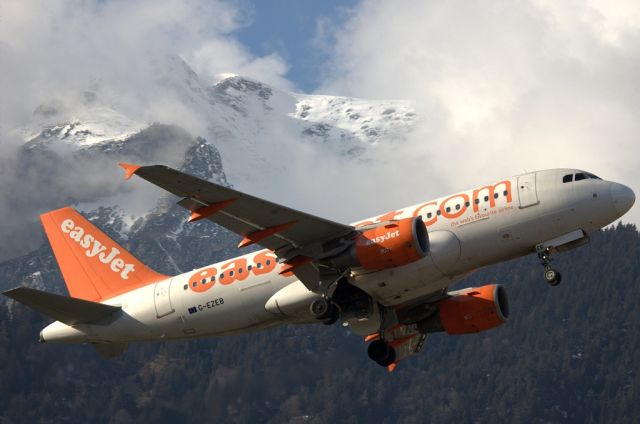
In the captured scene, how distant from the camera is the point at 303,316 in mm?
51406

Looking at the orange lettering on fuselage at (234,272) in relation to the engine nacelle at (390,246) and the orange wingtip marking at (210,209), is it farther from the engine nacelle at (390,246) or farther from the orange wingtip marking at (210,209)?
the orange wingtip marking at (210,209)

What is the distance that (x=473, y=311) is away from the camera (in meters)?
56.3

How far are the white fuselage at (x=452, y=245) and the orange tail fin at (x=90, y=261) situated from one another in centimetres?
511

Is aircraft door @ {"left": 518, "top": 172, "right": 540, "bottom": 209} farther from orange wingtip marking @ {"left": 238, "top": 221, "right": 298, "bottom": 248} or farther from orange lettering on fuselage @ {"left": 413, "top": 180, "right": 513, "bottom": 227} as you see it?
orange wingtip marking @ {"left": 238, "top": 221, "right": 298, "bottom": 248}

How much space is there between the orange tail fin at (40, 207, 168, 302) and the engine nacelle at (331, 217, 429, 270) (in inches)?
478

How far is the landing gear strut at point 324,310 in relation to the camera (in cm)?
4947

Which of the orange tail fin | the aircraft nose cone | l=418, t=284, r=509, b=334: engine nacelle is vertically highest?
the orange tail fin

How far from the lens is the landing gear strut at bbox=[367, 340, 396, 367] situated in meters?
56.2

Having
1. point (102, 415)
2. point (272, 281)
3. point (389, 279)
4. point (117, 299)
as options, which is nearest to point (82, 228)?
point (117, 299)

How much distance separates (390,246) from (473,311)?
401 inches

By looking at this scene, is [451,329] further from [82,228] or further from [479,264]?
[82,228]

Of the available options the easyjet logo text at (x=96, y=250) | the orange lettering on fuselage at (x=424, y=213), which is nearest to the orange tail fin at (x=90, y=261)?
the easyjet logo text at (x=96, y=250)

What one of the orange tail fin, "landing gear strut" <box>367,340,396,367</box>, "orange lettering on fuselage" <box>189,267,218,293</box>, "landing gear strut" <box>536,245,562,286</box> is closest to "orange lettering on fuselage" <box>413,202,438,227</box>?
"landing gear strut" <box>536,245,562,286</box>

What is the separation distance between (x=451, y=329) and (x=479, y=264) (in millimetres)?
8367
